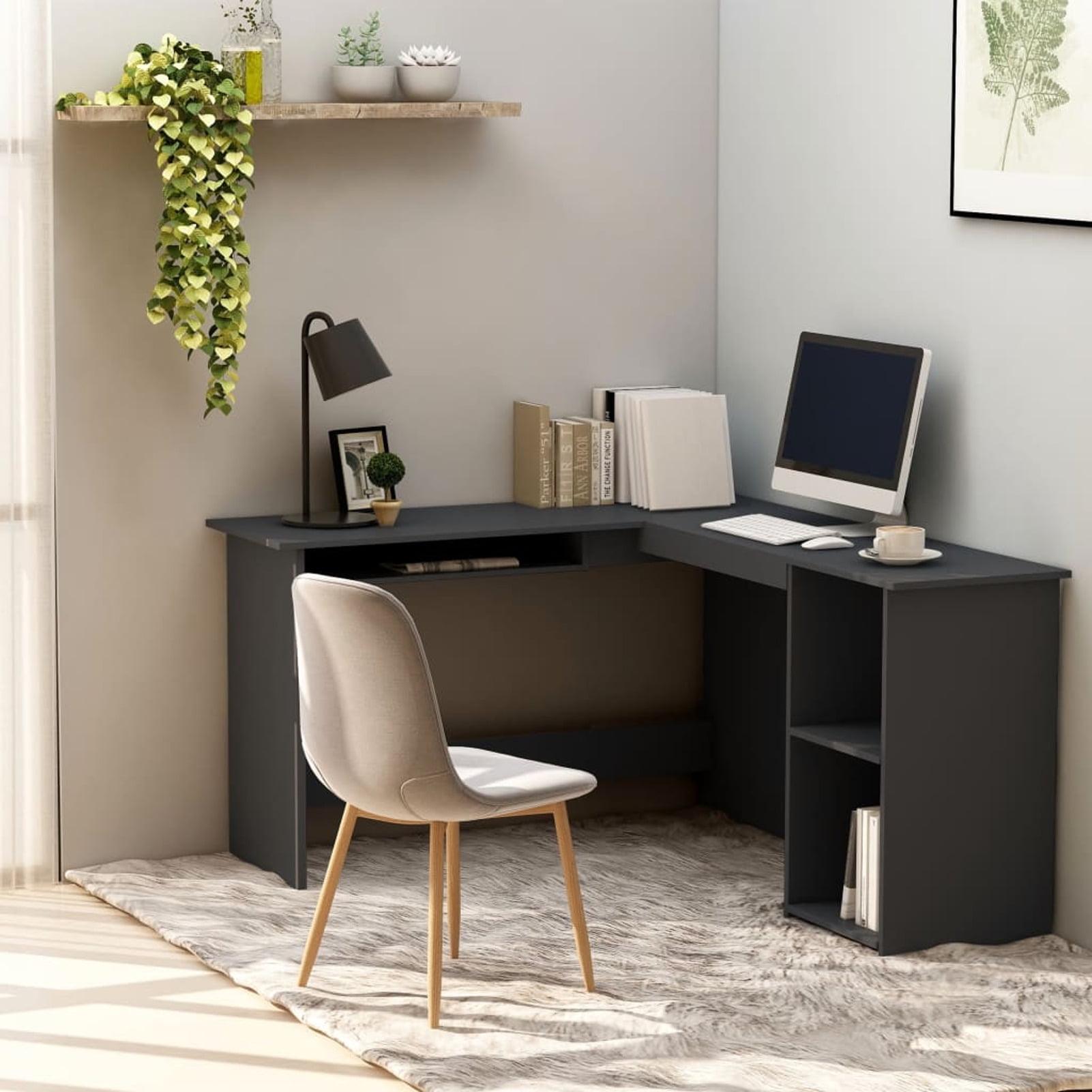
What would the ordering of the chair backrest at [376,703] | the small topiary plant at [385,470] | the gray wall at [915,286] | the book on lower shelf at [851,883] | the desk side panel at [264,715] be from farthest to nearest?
the small topiary plant at [385,470] → the desk side panel at [264,715] → the book on lower shelf at [851,883] → the gray wall at [915,286] → the chair backrest at [376,703]

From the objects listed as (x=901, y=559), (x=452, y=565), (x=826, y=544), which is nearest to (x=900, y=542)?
(x=901, y=559)

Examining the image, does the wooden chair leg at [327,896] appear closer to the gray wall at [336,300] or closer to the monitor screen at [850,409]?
the gray wall at [336,300]

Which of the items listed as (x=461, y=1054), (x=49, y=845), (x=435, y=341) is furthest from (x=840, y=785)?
(x=49, y=845)

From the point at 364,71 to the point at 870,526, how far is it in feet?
4.99

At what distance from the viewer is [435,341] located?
192 inches

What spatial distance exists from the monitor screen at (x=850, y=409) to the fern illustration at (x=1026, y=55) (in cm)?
50

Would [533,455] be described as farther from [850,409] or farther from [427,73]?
[427,73]

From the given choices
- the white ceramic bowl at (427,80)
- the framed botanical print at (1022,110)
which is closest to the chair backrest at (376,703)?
the white ceramic bowl at (427,80)

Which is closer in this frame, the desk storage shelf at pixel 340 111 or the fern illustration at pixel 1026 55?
the fern illustration at pixel 1026 55

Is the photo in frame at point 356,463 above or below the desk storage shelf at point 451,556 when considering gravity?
above

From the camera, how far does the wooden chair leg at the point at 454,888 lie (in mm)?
3812

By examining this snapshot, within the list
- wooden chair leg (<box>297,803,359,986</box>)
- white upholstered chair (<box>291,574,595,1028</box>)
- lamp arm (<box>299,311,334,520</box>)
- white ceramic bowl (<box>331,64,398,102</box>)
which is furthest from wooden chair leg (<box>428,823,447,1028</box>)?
white ceramic bowl (<box>331,64,398,102</box>)

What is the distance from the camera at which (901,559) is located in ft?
13.1

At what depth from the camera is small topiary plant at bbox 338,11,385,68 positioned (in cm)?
459
